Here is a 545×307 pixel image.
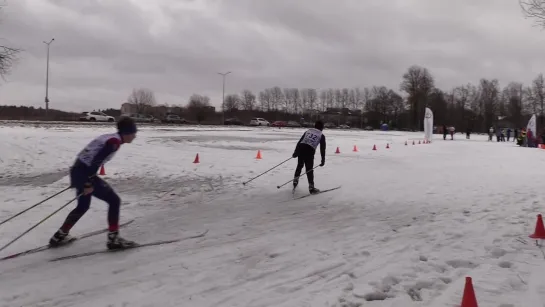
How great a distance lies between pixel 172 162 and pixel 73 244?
9291 mm

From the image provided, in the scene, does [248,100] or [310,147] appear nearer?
[310,147]

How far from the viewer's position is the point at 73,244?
18.3ft

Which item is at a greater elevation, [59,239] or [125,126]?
[125,126]

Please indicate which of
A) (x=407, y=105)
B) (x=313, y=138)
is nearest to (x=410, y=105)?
(x=407, y=105)

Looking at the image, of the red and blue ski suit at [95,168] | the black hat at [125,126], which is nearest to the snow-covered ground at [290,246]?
the red and blue ski suit at [95,168]

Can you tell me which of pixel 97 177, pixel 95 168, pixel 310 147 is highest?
pixel 310 147

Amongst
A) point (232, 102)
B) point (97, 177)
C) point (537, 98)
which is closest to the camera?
point (97, 177)

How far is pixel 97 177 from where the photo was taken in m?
5.29

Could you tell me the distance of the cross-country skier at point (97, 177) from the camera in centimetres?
512

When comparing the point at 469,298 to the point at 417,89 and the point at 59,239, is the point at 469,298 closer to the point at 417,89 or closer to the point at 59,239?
the point at 59,239

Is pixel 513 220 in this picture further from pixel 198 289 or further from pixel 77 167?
pixel 77 167

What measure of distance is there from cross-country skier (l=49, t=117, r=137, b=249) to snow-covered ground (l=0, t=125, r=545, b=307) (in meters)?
0.23

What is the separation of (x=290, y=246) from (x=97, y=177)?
269cm

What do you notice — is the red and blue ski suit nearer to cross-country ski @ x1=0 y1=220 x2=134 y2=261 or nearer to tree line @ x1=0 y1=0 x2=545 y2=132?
cross-country ski @ x1=0 y1=220 x2=134 y2=261
